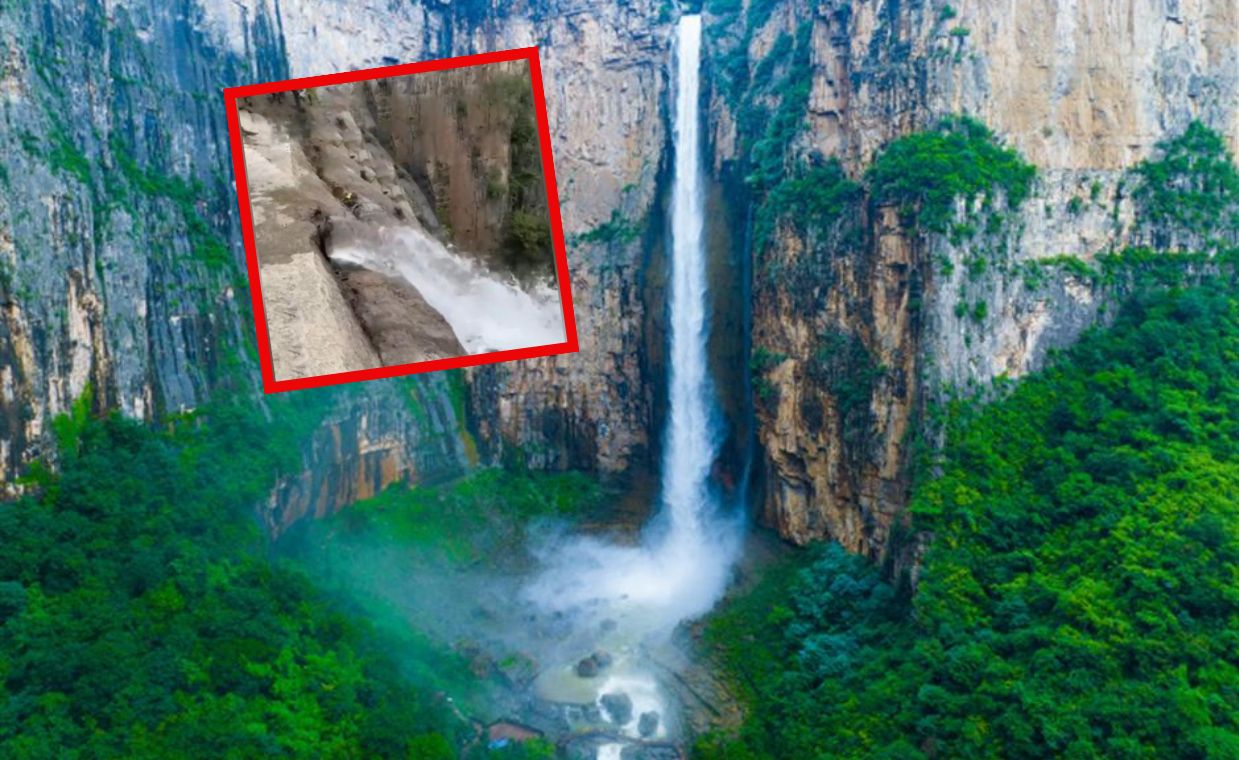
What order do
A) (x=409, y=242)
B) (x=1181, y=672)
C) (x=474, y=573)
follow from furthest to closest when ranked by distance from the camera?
1. (x=474, y=573)
2. (x=1181, y=672)
3. (x=409, y=242)

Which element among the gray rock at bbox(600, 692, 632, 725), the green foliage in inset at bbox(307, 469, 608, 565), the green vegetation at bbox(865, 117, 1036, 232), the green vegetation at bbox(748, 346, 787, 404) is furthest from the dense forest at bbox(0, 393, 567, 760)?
the green vegetation at bbox(865, 117, 1036, 232)

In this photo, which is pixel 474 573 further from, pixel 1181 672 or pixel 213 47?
pixel 1181 672

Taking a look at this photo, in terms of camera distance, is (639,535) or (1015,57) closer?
(1015,57)

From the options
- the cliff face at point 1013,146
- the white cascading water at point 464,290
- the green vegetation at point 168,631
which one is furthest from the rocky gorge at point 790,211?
the white cascading water at point 464,290

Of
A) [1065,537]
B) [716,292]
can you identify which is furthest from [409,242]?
[716,292]

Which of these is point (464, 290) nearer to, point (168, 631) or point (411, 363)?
point (411, 363)

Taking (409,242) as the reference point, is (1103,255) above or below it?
below
